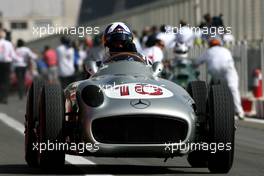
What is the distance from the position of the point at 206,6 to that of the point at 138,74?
2095 cm

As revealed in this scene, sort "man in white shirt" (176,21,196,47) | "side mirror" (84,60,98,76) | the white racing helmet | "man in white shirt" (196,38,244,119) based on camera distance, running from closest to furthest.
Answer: "side mirror" (84,60,98,76), "man in white shirt" (196,38,244,119), the white racing helmet, "man in white shirt" (176,21,196,47)

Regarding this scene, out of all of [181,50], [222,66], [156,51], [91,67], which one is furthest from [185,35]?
[91,67]

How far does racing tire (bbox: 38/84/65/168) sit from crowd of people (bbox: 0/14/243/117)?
1.47 metres

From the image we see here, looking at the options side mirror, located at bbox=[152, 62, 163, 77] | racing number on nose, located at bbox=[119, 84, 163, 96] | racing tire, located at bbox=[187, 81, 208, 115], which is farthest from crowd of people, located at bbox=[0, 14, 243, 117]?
racing number on nose, located at bbox=[119, 84, 163, 96]

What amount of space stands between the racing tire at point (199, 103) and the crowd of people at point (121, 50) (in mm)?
695

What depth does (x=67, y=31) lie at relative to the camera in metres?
50.3

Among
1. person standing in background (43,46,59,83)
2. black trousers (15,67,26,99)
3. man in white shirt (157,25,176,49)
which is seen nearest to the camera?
man in white shirt (157,25,176,49)

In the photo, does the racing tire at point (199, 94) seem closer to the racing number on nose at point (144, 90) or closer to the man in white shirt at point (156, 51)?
the racing number on nose at point (144, 90)

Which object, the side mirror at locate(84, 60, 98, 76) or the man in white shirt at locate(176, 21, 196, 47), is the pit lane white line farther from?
the man in white shirt at locate(176, 21, 196, 47)

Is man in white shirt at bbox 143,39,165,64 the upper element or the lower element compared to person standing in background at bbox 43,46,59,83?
upper

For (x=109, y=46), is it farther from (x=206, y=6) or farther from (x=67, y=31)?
(x=67, y=31)

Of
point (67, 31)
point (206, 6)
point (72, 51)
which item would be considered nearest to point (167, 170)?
point (206, 6)

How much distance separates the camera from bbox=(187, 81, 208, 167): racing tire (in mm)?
12281

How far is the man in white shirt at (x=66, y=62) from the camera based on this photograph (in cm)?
3675
